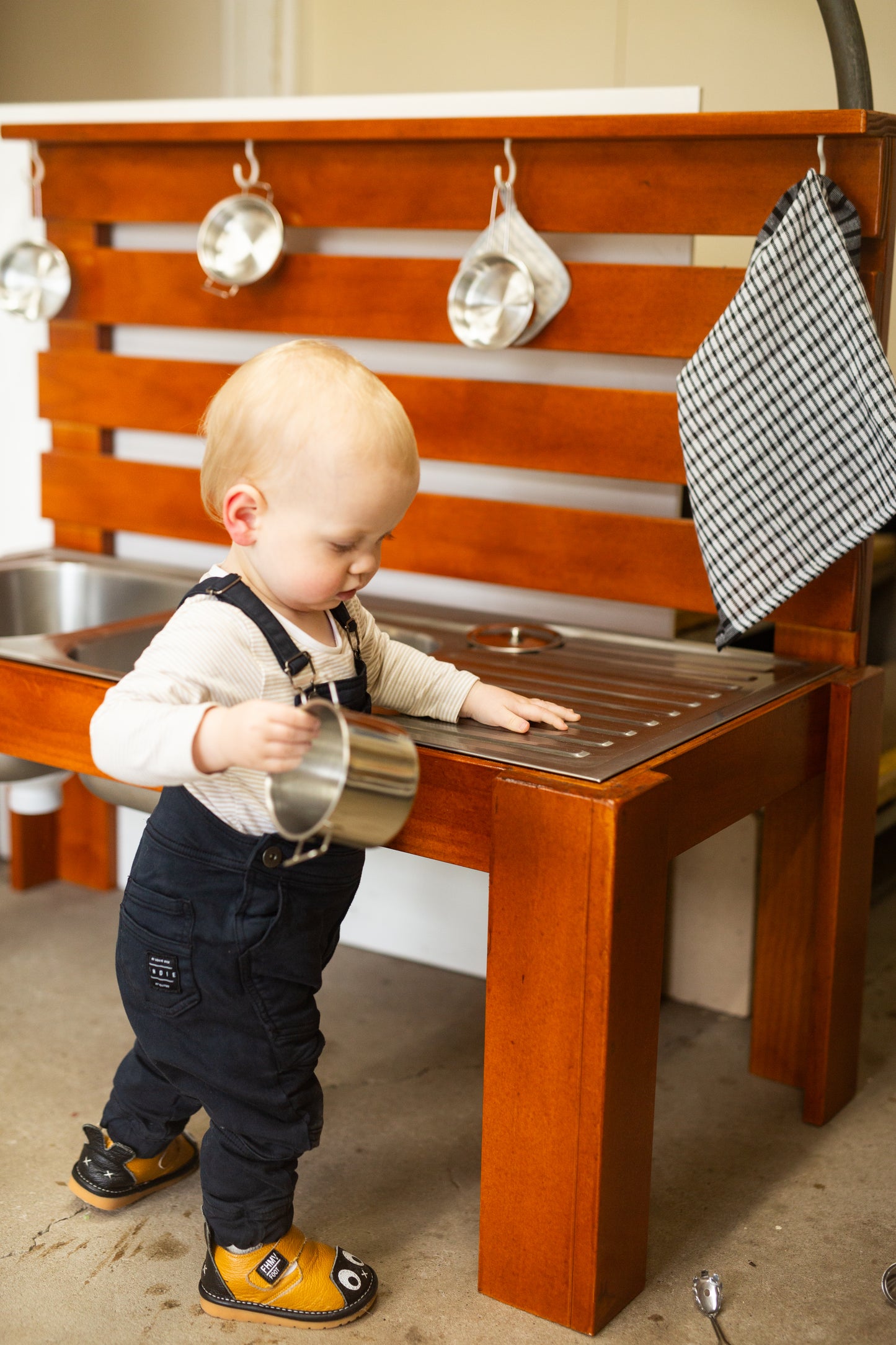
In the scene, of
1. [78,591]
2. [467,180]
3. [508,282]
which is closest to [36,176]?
[78,591]

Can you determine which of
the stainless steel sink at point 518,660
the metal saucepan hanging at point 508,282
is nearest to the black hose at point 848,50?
the metal saucepan hanging at point 508,282

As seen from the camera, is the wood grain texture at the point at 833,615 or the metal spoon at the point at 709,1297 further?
the wood grain texture at the point at 833,615

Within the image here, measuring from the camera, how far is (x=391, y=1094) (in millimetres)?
1801

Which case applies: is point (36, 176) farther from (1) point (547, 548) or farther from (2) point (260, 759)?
(2) point (260, 759)

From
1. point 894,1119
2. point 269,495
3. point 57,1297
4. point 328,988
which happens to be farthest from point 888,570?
point 57,1297

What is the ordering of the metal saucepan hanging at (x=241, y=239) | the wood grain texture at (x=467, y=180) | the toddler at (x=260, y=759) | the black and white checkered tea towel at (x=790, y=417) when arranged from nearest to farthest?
the toddler at (x=260, y=759)
the black and white checkered tea towel at (x=790, y=417)
the wood grain texture at (x=467, y=180)
the metal saucepan hanging at (x=241, y=239)

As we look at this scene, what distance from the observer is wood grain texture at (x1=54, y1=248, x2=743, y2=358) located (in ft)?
5.60

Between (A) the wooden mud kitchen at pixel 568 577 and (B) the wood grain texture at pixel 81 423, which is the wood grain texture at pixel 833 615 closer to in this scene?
(A) the wooden mud kitchen at pixel 568 577

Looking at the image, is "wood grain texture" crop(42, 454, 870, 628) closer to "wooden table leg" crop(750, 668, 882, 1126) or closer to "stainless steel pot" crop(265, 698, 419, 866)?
"wooden table leg" crop(750, 668, 882, 1126)

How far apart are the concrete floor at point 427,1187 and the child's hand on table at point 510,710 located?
20.2 inches

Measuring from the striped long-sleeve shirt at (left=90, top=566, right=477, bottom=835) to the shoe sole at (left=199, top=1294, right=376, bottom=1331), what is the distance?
49 cm

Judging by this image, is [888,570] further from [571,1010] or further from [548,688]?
[571,1010]

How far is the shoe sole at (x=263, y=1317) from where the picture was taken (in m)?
1.34

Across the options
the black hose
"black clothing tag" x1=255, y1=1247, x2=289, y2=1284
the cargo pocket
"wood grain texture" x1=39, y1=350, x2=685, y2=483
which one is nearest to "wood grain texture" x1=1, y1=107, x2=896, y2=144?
the black hose
